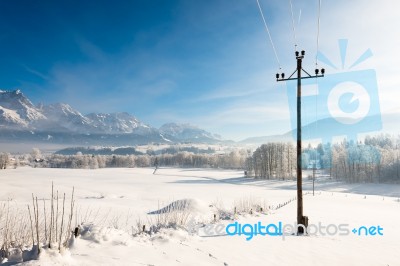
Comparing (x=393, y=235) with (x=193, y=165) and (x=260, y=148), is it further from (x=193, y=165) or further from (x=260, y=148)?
(x=193, y=165)

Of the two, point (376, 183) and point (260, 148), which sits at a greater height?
point (260, 148)

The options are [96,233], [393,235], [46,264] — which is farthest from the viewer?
[393,235]

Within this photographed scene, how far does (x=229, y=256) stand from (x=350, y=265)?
3.48 m

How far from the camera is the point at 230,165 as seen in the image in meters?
176

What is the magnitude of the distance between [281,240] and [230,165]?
549 feet

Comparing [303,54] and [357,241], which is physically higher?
[303,54]

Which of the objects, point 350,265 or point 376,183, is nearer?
point 350,265

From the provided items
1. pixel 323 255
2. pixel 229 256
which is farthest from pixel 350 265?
pixel 229 256

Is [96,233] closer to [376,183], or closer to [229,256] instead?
[229,256]

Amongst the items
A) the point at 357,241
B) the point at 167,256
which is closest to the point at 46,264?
the point at 167,256

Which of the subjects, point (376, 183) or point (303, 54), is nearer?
point (303, 54)

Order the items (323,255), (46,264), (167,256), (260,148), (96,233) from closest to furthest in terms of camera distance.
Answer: (46,264), (167,256), (96,233), (323,255), (260,148)

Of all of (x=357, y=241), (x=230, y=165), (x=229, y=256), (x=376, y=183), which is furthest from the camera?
Answer: (x=230, y=165)

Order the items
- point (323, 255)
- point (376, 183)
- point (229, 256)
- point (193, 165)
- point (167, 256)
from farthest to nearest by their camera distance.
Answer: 1. point (193, 165)
2. point (376, 183)
3. point (323, 255)
4. point (229, 256)
5. point (167, 256)
